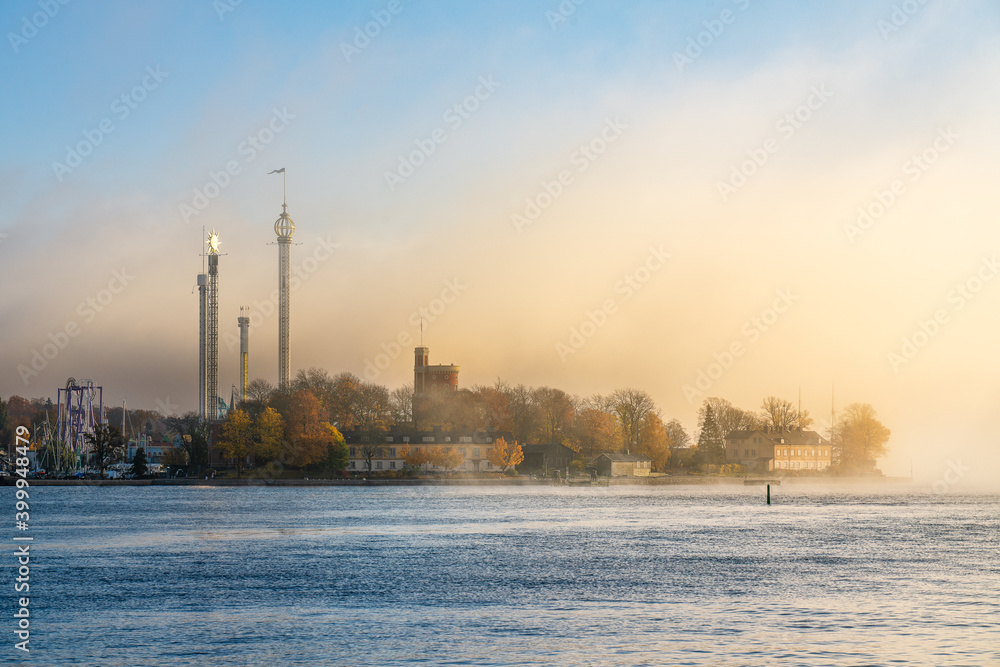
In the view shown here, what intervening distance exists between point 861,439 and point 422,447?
79001 mm

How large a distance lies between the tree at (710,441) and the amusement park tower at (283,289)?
219 ft

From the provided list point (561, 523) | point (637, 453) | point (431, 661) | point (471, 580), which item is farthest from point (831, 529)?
point (637, 453)

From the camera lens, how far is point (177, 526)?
64125mm

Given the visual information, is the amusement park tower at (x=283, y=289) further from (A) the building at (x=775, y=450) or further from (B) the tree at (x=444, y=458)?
(A) the building at (x=775, y=450)

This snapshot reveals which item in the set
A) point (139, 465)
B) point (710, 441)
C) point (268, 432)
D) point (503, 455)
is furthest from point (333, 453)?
point (710, 441)

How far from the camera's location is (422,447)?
14362 cm

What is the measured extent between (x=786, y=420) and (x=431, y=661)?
162278 mm

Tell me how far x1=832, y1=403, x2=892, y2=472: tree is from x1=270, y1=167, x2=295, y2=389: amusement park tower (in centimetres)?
9491

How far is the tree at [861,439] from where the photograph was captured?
176m

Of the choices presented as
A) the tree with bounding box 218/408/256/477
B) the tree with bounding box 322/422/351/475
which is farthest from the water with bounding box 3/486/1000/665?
the tree with bounding box 322/422/351/475

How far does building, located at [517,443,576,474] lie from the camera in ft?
484

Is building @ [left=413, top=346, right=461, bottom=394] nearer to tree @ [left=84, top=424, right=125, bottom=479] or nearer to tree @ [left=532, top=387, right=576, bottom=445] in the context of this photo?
tree @ [left=532, top=387, right=576, bottom=445]

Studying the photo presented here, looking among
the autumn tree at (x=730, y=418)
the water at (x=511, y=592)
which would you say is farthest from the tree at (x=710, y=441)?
the water at (x=511, y=592)

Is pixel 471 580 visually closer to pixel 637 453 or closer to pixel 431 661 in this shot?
pixel 431 661
